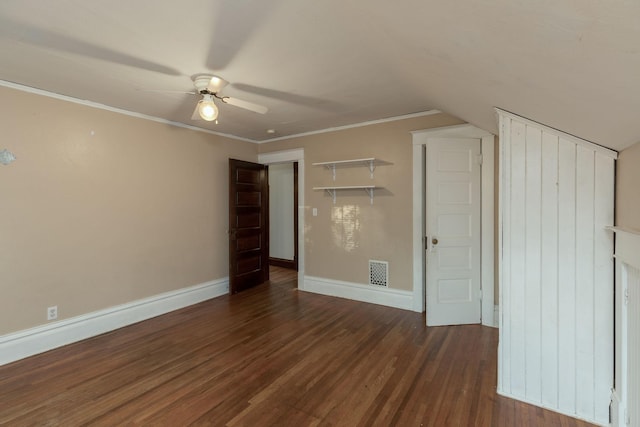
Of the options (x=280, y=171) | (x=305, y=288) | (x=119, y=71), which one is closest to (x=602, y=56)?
(x=119, y=71)

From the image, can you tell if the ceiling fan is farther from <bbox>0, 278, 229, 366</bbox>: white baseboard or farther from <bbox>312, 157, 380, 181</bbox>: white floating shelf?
<bbox>0, 278, 229, 366</bbox>: white baseboard

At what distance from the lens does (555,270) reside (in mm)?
2002

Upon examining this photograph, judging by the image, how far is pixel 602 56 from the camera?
100cm

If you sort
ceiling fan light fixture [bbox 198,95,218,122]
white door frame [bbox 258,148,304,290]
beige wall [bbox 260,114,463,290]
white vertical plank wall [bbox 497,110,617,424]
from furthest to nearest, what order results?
white door frame [bbox 258,148,304,290]
beige wall [bbox 260,114,463,290]
ceiling fan light fixture [bbox 198,95,218,122]
white vertical plank wall [bbox 497,110,617,424]

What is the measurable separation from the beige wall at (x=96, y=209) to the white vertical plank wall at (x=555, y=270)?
3852 mm

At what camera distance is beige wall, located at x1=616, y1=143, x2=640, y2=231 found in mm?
1550

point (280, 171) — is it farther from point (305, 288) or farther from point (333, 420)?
point (333, 420)

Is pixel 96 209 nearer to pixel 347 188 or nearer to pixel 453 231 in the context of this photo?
pixel 347 188

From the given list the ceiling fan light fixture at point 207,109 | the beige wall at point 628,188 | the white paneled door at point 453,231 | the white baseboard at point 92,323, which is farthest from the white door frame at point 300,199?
the beige wall at point 628,188

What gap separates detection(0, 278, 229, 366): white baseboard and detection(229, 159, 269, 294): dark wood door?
20.4 inches

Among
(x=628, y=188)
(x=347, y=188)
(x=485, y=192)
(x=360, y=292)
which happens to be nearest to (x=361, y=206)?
(x=347, y=188)

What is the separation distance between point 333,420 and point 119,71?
3173 millimetres

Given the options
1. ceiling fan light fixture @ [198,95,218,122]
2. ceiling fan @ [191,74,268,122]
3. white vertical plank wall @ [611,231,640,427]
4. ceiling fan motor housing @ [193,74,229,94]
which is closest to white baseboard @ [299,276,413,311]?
white vertical plank wall @ [611,231,640,427]

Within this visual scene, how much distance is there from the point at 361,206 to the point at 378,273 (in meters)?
0.98
